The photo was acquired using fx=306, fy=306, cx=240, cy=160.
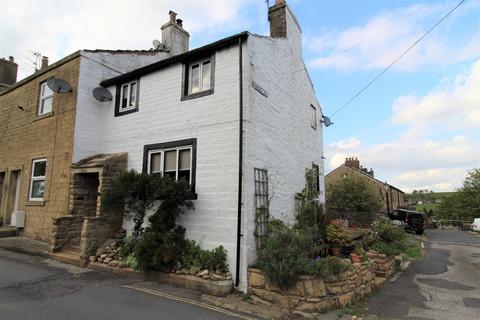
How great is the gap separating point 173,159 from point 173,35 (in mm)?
8297

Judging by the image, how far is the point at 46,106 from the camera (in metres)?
13.8

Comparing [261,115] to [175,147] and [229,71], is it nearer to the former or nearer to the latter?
[229,71]

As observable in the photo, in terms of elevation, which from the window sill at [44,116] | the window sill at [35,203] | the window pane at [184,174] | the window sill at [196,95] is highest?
the window sill at [44,116]

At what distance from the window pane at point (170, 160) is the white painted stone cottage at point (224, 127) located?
0.03m

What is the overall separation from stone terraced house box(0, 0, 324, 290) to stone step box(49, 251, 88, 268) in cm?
28

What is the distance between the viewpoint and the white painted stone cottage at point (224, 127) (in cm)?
838

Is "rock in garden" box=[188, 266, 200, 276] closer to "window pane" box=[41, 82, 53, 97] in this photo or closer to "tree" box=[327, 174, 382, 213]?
"window pane" box=[41, 82, 53, 97]

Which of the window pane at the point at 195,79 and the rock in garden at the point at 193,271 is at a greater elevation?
the window pane at the point at 195,79

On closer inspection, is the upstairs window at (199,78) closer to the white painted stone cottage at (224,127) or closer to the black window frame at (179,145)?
the white painted stone cottage at (224,127)

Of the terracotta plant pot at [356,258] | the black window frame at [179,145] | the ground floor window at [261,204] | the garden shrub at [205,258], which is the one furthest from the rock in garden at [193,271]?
the terracotta plant pot at [356,258]

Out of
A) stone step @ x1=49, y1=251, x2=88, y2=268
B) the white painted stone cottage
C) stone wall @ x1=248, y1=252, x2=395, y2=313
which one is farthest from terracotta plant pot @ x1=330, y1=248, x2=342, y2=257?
stone step @ x1=49, y1=251, x2=88, y2=268

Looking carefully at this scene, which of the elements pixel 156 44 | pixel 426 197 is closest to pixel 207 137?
pixel 156 44

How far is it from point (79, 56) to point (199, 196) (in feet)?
27.1

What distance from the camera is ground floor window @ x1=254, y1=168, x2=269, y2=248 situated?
27.2ft
